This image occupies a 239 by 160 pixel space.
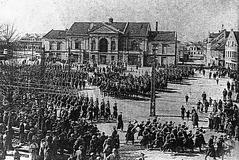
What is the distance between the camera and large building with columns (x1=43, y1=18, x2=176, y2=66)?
38.8 metres

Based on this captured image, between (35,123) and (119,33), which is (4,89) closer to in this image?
(35,123)

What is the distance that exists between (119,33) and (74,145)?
104ft

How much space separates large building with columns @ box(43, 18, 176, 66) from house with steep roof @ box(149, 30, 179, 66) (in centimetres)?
40

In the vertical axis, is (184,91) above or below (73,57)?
below

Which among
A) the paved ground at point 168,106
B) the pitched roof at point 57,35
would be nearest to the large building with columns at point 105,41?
the pitched roof at point 57,35

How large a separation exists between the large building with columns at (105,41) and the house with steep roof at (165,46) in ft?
1.32

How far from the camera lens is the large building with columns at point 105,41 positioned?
38844 millimetres

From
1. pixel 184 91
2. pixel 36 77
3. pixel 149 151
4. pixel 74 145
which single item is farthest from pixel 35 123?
pixel 184 91

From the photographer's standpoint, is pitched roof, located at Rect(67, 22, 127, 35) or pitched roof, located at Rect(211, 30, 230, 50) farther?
pitched roof, located at Rect(67, 22, 127, 35)

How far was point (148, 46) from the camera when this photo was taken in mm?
39812

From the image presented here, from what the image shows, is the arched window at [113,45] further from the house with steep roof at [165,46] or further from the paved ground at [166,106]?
the paved ground at [166,106]

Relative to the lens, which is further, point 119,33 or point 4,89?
point 119,33

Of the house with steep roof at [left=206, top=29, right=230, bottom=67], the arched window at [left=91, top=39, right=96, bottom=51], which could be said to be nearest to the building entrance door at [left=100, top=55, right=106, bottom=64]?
the arched window at [left=91, top=39, right=96, bottom=51]

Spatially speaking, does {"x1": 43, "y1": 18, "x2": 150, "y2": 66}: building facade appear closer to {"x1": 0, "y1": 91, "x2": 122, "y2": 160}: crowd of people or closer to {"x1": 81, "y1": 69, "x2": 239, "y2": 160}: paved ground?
{"x1": 81, "y1": 69, "x2": 239, "y2": 160}: paved ground
